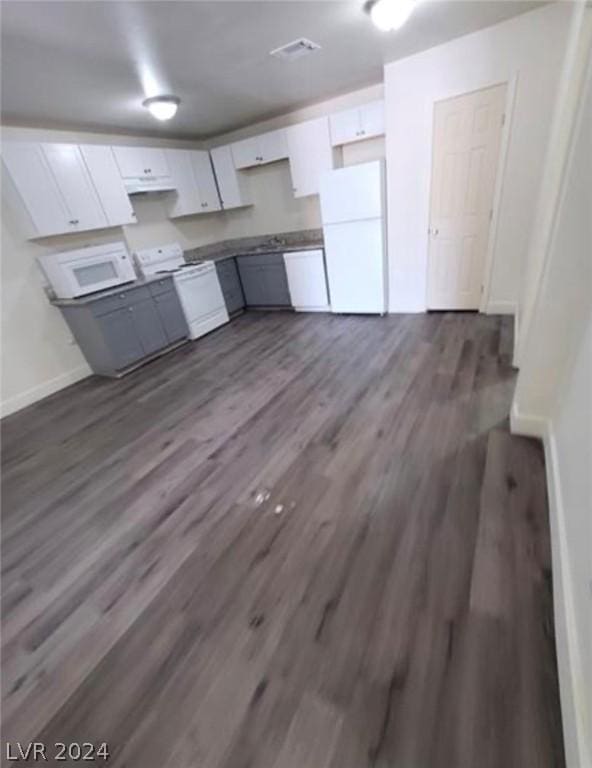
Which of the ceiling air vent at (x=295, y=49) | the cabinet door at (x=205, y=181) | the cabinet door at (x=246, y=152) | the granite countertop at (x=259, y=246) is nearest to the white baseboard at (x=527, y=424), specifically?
the ceiling air vent at (x=295, y=49)

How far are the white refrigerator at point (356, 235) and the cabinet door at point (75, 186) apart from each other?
2544 millimetres

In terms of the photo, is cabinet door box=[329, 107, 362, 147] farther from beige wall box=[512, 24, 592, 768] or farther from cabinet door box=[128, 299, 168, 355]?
cabinet door box=[128, 299, 168, 355]

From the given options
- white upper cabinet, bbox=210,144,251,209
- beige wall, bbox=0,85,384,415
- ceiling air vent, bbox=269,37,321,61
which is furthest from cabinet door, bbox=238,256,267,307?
ceiling air vent, bbox=269,37,321,61

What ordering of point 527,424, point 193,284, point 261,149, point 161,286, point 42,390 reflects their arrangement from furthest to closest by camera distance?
1. point 261,149
2. point 193,284
3. point 161,286
4. point 42,390
5. point 527,424

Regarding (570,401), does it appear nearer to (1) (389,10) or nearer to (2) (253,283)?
(1) (389,10)

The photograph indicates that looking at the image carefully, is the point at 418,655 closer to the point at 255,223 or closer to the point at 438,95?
the point at 438,95

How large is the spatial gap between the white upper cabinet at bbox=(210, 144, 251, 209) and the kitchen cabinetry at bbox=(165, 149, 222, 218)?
0.09 m

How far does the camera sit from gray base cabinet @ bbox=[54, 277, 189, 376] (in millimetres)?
3785

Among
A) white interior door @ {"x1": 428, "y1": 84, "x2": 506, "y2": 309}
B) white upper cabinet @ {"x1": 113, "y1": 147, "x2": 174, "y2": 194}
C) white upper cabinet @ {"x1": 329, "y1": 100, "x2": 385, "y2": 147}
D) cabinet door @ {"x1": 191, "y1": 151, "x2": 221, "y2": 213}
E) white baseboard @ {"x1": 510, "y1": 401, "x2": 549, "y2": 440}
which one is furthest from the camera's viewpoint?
cabinet door @ {"x1": 191, "y1": 151, "x2": 221, "y2": 213}

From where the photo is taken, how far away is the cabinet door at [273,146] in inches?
178

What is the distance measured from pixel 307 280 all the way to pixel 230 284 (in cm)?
129

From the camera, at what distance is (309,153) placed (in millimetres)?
4430

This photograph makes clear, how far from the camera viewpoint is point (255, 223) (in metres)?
5.71

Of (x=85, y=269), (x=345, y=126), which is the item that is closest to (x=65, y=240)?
(x=85, y=269)
